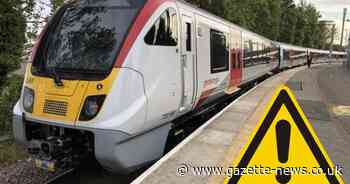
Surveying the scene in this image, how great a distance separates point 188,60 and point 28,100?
9.06ft

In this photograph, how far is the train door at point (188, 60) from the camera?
5.58 m

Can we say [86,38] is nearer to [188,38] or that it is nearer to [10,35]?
[188,38]

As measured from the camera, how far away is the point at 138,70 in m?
4.35

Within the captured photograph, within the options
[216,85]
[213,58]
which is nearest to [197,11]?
[213,58]

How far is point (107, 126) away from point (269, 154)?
2325mm

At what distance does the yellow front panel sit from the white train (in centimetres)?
1

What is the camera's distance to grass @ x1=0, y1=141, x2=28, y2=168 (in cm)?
605

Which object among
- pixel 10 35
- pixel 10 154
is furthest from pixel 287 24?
pixel 10 154

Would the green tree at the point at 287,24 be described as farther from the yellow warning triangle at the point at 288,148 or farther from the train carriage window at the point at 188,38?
the yellow warning triangle at the point at 288,148

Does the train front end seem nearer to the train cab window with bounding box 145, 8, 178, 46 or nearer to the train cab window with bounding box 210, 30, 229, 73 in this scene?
the train cab window with bounding box 145, 8, 178, 46

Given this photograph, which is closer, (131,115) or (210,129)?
(131,115)

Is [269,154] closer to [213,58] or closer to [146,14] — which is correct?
[146,14]

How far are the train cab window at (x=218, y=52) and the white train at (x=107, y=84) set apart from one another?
1.73 meters

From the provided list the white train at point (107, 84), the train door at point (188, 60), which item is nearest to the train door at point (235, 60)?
the train door at point (188, 60)
